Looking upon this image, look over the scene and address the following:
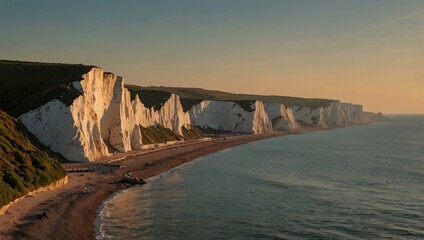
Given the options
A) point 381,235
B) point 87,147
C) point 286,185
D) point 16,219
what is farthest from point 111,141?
point 381,235

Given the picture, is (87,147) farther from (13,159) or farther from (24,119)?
(13,159)

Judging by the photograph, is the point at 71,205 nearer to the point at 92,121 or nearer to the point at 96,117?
the point at 92,121

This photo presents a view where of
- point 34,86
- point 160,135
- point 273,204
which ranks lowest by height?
point 273,204

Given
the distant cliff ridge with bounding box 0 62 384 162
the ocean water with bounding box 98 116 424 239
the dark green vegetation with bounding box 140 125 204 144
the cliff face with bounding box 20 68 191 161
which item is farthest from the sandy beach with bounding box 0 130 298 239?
the dark green vegetation with bounding box 140 125 204 144

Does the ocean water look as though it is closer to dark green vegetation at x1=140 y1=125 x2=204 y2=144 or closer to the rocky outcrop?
dark green vegetation at x1=140 y1=125 x2=204 y2=144

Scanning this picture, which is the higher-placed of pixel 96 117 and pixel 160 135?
pixel 96 117

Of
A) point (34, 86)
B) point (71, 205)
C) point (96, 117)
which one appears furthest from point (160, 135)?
point (71, 205)

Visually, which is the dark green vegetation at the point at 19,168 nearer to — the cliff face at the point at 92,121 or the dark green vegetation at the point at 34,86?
the cliff face at the point at 92,121

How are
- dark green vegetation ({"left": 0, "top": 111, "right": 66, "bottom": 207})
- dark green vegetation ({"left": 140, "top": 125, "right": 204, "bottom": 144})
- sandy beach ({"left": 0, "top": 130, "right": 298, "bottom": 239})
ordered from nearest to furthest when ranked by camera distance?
sandy beach ({"left": 0, "top": 130, "right": 298, "bottom": 239})
dark green vegetation ({"left": 0, "top": 111, "right": 66, "bottom": 207})
dark green vegetation ({"left": 140, "top": 125, "right": 204, "bottom": 144})
